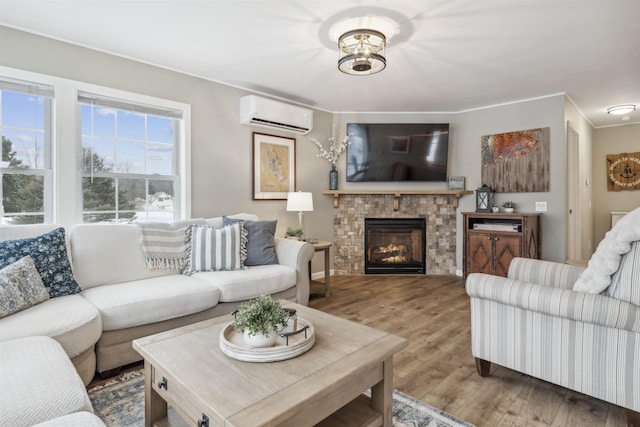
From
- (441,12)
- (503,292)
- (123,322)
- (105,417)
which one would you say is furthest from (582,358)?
(123,322)

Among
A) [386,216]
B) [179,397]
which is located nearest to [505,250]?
[386,216]

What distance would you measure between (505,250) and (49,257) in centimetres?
441

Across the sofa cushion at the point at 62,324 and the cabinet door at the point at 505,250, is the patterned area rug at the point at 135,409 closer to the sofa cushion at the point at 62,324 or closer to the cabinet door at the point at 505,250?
the sofa cushion at the point at 62,324

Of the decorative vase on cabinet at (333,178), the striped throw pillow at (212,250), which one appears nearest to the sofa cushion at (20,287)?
the striped throw pillow at (212,250)

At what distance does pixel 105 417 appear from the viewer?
5.79 ft

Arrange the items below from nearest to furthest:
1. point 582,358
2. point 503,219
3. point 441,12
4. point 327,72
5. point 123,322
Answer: point 582,358 < point 123,322 < point 441,12 < point 327,72 < point 503,219

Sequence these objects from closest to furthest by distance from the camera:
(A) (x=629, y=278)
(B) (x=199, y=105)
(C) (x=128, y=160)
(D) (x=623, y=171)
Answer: (A) (x=629, y=278), (C) (x=128, y=160), (B) (x=199, y=105), (D) (x=623, y=171)

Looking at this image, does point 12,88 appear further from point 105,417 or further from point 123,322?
point 105,417

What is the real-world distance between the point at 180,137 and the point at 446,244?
3890 millimetres

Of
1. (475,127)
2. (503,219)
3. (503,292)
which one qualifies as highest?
(475,127)

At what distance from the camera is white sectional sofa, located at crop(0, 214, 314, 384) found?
6.17 ft

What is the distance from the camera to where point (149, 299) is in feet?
7.49

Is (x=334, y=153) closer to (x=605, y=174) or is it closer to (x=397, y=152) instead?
(x=397, y=152)

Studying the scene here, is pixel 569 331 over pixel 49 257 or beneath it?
beneath
